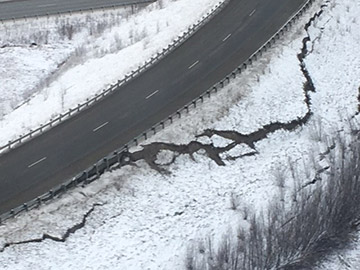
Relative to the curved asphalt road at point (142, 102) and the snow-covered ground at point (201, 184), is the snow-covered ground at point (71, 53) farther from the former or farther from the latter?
the snow-covered ground at point (201, 184)


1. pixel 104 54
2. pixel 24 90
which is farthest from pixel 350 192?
pixel 24 90

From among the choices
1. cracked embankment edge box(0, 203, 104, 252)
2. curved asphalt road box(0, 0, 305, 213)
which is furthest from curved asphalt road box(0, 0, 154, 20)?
cracked embankment edge box(0, 203, 104, 252)

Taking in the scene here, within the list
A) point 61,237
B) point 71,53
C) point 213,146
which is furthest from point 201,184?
point 71,53

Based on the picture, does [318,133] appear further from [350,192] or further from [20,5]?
[20,5]

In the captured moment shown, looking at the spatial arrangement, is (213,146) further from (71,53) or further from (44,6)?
(44,6)

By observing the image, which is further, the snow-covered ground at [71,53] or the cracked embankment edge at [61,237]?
the snow-covered ground at [71,53]

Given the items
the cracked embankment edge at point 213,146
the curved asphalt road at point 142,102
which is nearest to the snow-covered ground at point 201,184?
the cracked embankment edge at point 213,146
